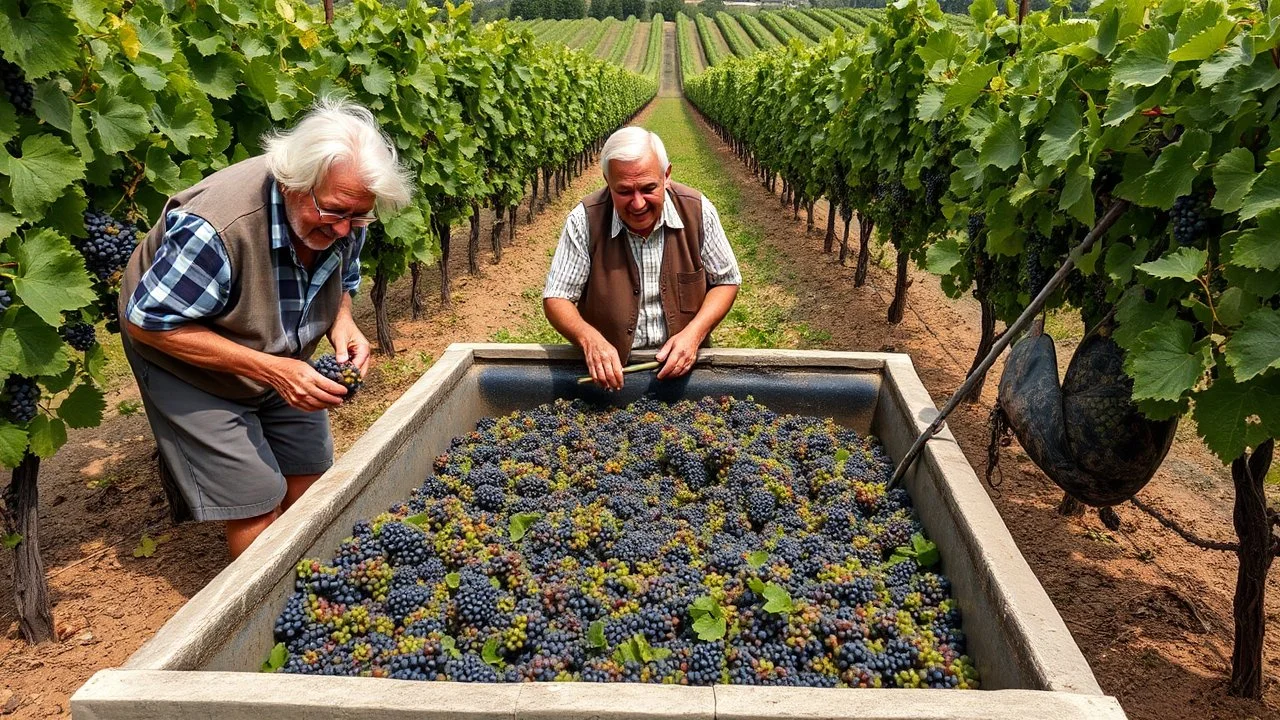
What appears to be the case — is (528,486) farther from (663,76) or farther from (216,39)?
(663,76)

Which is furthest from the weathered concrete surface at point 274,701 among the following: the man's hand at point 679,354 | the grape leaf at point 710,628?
the man's hand at point 679,354

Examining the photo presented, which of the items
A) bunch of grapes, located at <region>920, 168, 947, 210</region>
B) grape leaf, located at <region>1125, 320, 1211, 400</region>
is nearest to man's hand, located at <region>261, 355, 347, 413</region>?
grape leaf, located at <region>1125, 320, 1211, 400</region>

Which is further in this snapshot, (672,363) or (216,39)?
(216,39)

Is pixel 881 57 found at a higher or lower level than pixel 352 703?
higher

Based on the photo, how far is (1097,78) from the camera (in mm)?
2404

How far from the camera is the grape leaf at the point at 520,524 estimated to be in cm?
223

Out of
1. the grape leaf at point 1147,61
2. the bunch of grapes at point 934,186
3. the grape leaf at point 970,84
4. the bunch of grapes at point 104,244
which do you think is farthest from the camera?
the bunch of grapes at point 934,186

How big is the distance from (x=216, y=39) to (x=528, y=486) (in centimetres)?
255

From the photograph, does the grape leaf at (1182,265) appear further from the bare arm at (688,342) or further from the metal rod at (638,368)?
the metal rod at (638,368)

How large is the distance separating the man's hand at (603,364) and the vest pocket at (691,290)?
0.44 meters

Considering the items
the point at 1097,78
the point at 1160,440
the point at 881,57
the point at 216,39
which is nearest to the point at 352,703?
the point at 1160,440

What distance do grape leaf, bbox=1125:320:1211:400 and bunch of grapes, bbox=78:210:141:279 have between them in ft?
10.4

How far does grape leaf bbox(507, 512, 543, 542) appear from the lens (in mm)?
2227

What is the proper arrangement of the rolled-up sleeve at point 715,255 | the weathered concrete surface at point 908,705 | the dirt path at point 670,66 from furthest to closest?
the dirt path at point 670,66
the rolled-up sleeve at point 715,255
the weathered concrete surface at point 908,705
